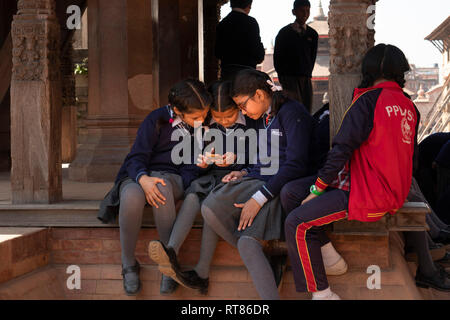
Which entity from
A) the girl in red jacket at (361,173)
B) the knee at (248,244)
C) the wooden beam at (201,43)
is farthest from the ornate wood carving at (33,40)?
the wooden beam at (201,43)

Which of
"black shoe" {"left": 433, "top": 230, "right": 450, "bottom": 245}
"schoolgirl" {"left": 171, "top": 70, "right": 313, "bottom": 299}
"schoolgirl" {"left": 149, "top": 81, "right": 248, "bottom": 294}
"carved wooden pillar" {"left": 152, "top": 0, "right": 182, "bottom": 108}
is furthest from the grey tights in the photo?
"carved wooden pillar" {"left": 152, "top": 0, "right": 182, "bottom": 108}

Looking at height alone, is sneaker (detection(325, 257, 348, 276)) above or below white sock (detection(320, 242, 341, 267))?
below

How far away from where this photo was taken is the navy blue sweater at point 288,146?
3578mm

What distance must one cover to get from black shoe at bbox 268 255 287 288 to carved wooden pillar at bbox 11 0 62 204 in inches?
68.1

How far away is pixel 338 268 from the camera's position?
12.3 ft

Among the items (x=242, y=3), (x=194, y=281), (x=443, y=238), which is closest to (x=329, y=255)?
(x=194, y=281)

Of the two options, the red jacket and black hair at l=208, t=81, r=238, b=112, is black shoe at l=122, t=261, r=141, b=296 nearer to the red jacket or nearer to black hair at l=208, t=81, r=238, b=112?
black hair at l=208, t=81, r=238, b=112

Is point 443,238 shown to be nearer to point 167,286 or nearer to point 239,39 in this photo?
point 167,286

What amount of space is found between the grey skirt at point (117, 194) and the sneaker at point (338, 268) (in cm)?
105

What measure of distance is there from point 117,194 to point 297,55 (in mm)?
3836

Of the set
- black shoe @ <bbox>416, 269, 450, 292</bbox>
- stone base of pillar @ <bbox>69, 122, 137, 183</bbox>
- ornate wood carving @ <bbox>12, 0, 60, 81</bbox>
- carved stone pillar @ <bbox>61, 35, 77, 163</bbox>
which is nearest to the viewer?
black shoe @ <bbox>416, 269, 450, 292</bbox>

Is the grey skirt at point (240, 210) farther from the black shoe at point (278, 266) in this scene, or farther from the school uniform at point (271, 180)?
the black shoe at point (278, 266)

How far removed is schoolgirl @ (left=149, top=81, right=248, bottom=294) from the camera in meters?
3.52
